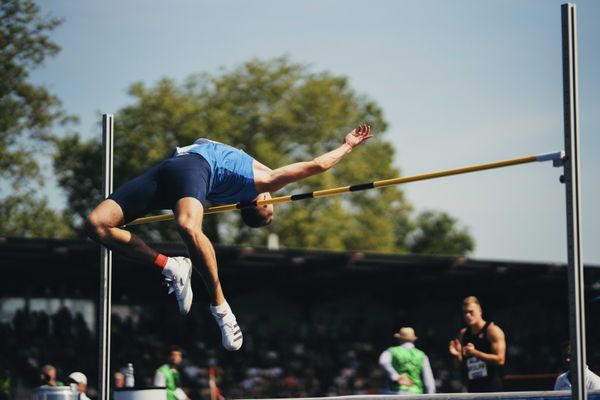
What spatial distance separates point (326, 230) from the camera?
134 feet

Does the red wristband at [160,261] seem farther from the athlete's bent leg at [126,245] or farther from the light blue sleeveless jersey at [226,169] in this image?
the light blue sleeveless jersey at [226,169]

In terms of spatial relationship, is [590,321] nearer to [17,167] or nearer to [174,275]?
[17,167]

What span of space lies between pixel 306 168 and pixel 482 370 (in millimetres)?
3365

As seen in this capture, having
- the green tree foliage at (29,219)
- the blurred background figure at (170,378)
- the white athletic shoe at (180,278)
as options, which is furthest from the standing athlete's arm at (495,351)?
the green tree foliage at (29,219)

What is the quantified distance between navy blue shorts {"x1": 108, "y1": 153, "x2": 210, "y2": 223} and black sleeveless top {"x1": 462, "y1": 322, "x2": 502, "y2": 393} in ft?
11.7

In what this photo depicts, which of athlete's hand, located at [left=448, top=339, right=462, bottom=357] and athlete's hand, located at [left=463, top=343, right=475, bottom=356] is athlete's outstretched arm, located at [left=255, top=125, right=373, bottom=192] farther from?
athlete's hand, located at [left=448, top=339, right=462, bottom=357]

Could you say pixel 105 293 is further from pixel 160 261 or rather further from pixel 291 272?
pixel 291 272

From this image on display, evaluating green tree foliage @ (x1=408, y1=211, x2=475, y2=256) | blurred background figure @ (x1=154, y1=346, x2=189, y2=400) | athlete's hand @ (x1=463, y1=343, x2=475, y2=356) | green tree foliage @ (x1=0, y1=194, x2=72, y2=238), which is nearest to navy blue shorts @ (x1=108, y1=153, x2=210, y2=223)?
athlete's hand @ (x1=463, y1=343, x2=475, y2=356)

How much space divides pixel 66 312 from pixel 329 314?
317 inches

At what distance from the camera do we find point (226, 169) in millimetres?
7477

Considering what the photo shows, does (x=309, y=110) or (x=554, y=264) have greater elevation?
(x=309, y=110)

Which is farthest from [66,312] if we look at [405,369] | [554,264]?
[405,369]

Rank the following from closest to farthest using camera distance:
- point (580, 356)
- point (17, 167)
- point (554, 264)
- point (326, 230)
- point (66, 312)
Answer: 1. point (580, 356)
2. point (66, 312)
3. point (554, 264)
4. point (17, 167)
5. point (326, 230)

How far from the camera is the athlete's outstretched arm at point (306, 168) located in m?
7.36
